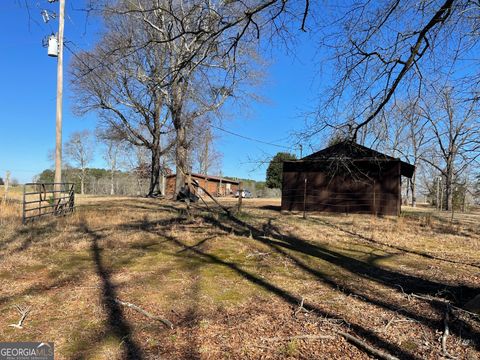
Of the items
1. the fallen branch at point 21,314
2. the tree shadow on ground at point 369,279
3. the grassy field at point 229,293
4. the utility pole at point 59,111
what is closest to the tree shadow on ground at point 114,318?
the grassy field at point 229,293

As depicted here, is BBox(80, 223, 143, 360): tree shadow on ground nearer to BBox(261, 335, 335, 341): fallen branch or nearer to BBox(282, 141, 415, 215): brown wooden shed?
BBox(261, 335, 335, 341): fallen branch

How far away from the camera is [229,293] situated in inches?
187

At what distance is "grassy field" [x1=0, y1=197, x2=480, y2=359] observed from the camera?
10.9 feet

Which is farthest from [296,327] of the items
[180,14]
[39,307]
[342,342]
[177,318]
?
[180,14]

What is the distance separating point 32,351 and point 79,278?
2.09m

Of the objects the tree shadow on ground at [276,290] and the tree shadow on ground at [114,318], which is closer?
the tree shadow on ground at [114,318]

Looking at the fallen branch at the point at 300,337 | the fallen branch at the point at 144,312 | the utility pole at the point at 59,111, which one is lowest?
the fallen branch at the point at 300,337

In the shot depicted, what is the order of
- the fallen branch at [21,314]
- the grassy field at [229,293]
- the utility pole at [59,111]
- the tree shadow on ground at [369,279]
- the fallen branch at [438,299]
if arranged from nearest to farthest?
the grassy field at [229,293] → the fallen branch at [21,314] → the tree shadow on ground at [369,279] → the fallen branch at [438,299] → the utility pole at [59,111]

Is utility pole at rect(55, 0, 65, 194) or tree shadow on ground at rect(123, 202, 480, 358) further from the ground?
utility pole at rect(55, 0, 65, 194)

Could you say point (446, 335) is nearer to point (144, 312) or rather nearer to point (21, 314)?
point (144, 312)

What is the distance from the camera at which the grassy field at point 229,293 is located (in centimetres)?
333

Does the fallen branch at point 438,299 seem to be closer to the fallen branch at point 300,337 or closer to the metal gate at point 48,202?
the fallen branch at point 300,337

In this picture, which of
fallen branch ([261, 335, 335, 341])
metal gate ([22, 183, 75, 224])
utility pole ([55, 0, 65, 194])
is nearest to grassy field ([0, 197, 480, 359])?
fallen branch ([261, 335, 335, 341])

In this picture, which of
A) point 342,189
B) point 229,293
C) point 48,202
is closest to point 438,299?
point 229,293
